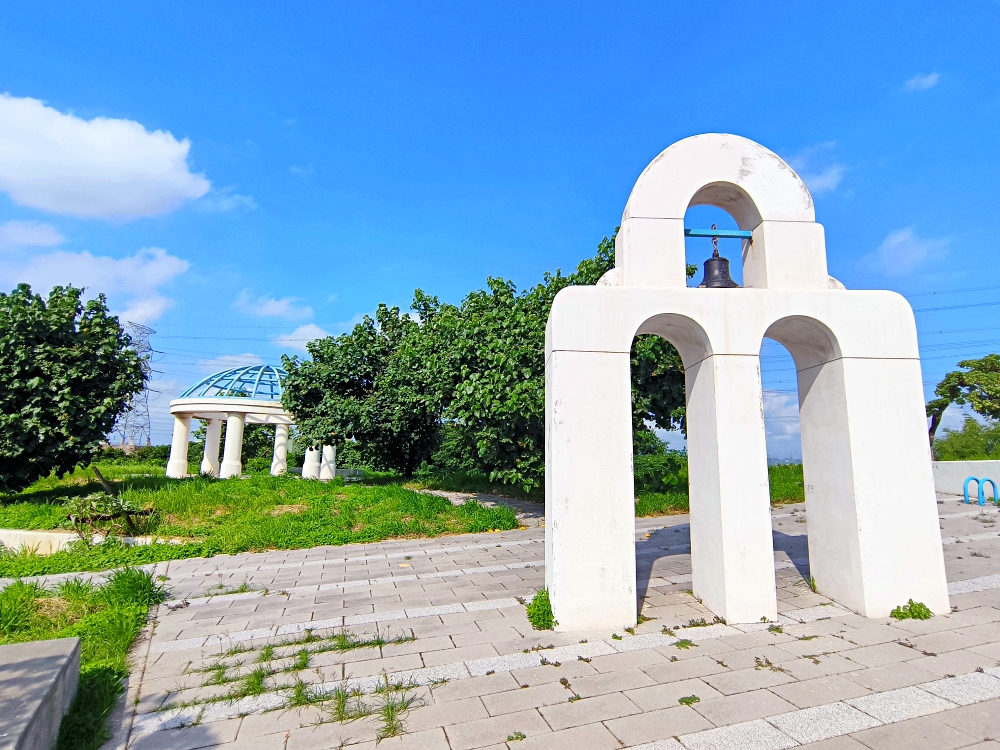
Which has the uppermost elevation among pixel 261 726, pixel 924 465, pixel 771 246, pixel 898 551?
pixel 771 246

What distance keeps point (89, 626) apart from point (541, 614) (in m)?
4.58

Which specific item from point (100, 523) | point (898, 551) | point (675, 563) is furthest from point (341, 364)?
point (898, 551)

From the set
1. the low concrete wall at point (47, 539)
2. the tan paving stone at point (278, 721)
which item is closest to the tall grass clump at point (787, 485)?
the tan paving stone at point (278, 721)

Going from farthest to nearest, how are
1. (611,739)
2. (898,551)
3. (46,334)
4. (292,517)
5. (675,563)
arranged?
(46,334) < (292,517) < (675,563) < (898,551) < (611,739)

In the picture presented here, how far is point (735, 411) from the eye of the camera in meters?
5.36

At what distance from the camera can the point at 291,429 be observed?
87.2ft

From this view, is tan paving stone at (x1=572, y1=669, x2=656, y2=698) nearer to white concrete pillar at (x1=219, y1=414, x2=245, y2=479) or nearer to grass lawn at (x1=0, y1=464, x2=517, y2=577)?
grass lawn at (x1=0, y1=464, x2=517, y2=577)

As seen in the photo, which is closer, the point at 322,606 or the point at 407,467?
the point at 322,606

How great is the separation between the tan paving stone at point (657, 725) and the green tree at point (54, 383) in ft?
44.8

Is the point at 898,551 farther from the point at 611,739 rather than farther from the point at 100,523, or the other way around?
the point at 100,523

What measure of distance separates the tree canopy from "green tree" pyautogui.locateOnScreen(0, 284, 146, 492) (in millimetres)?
5610

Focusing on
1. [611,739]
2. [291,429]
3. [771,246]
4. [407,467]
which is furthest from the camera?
[291,429]

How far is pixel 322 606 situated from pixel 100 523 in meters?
7.23

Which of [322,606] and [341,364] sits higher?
[341,364]
